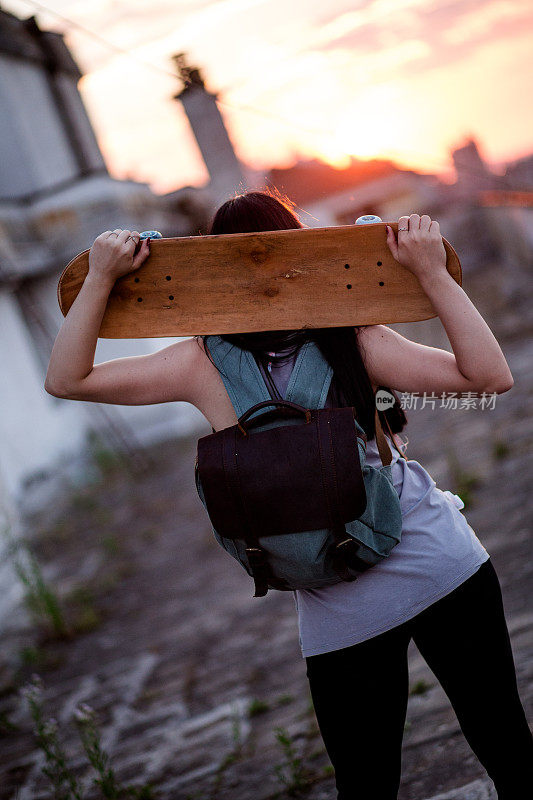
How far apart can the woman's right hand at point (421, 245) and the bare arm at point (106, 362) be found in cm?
54

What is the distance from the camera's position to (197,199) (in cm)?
1819

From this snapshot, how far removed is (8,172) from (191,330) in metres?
14.5

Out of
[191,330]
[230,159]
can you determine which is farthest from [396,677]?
[230,159]

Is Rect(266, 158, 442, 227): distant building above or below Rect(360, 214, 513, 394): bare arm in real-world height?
above

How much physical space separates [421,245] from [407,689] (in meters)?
0.99

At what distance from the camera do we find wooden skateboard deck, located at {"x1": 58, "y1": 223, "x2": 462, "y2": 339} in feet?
5.60

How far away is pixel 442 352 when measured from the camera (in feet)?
5.36

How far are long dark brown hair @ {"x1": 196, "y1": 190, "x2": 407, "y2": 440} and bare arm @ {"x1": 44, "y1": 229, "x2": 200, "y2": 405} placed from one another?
119mm

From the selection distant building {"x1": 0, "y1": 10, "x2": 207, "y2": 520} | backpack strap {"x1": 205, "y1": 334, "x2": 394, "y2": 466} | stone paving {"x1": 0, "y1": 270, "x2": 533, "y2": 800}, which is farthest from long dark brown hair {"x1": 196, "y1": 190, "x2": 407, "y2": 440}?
distant building {"x1": 0, "y1": 10, "x2": 207, "y2": 520}

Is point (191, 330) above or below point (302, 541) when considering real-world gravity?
above

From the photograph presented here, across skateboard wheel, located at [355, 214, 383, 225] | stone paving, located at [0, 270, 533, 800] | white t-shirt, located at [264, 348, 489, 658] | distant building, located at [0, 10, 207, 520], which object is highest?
distant building, located at [0, 10, 207, 520]

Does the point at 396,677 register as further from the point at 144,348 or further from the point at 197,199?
the point at 197,199

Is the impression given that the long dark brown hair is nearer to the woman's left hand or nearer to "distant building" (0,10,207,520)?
the woman's left hand

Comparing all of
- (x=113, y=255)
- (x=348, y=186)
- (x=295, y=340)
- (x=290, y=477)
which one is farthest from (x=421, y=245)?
(x=348, y=186)
